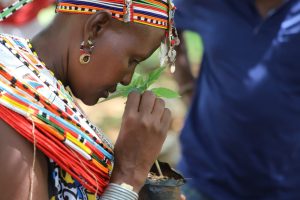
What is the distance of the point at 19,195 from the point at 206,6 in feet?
8.42

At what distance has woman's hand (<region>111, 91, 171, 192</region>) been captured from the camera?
A: 2.06 meters

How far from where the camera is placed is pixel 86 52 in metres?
2.12

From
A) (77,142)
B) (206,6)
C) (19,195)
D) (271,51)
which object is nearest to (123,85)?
(77,142)

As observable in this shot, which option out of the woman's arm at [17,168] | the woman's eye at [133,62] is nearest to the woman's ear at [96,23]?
the woman's eye at [133,62]

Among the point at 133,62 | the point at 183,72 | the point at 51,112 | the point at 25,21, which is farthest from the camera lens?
the point at 25,21

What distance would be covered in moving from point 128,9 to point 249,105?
181 cm

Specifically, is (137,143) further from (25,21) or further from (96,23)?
(25,21)

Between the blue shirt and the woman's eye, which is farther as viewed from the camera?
the blue shirt

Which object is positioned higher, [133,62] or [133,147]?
[133,62]

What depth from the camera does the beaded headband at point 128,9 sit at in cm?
209

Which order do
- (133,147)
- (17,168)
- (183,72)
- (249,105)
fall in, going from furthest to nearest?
(183,72) → (249,105) → (133,147) → (17,168)

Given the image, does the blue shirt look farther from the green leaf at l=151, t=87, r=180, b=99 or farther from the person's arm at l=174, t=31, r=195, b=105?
the green leaf at l=151, t=87, r=180, b=99

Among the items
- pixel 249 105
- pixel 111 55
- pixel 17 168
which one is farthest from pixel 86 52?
pixel 249 105

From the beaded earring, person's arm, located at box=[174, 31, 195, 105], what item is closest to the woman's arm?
the beaded earring
